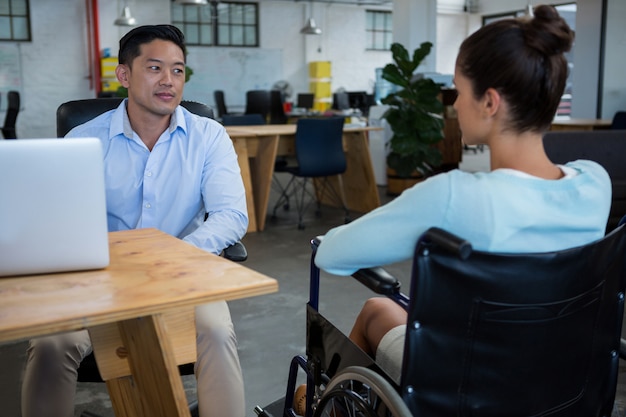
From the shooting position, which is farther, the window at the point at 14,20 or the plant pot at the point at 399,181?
the window at the point at 14,20

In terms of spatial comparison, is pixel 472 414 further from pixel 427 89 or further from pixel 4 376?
pixel 427 89

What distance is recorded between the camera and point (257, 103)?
10766 mm

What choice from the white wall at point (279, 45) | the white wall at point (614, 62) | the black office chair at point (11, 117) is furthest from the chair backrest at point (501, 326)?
the white wall at point (614, 62)

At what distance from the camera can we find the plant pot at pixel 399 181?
709cm

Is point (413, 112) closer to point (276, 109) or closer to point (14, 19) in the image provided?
point (276, 109)

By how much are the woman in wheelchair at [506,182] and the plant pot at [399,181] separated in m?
5.76

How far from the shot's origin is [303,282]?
4023mm

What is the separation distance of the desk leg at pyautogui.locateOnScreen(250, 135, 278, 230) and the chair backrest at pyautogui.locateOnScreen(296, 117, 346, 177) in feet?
0.76

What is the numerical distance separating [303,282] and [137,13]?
360 inches

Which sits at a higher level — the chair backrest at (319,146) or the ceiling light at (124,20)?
the ceiling light at (124,20)

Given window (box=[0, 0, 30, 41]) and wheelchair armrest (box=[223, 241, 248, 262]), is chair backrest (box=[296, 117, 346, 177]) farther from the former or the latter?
window (box=[0, 0, 30, 41])

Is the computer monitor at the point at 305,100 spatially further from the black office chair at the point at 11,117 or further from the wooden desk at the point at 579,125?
the wooden desk at the point at 579,125

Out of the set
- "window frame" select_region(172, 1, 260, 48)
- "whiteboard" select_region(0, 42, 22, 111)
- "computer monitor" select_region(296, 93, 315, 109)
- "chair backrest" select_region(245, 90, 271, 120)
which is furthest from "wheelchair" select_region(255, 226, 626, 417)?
"window frame" select_region(172, 1, 260, 48)

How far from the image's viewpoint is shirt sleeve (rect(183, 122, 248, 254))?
1915 mm
